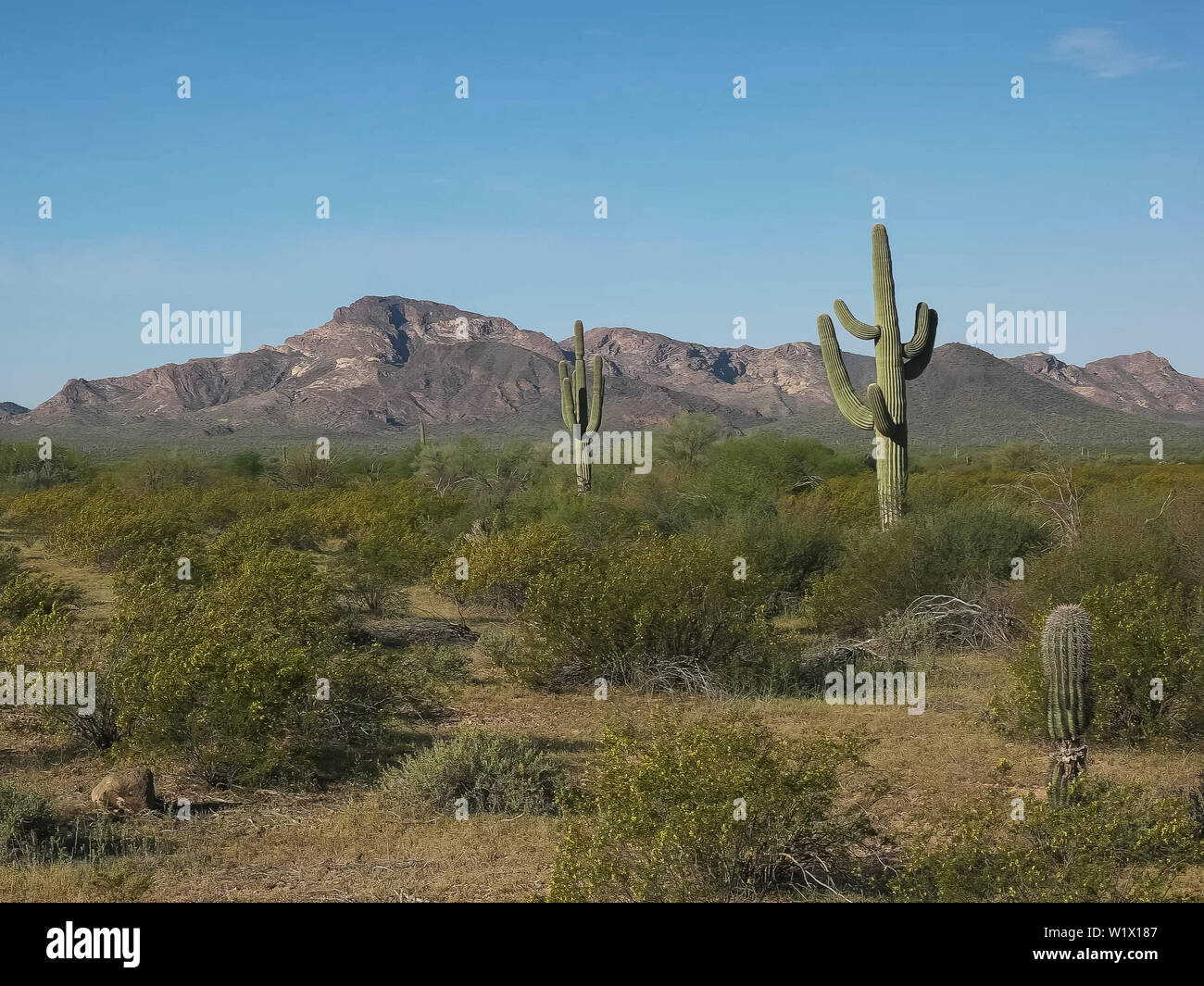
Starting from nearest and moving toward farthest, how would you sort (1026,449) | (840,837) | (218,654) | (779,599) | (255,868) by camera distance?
(840,837) < (255,868) < (218,654) < (779,599) < (1026,449)

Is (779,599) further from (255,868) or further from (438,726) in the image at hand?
(255,868)

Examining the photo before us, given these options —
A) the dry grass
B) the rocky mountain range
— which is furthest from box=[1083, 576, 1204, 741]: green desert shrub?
the rocky mountain range

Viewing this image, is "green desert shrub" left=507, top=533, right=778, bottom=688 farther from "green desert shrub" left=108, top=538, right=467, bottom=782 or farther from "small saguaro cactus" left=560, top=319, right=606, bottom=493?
"small saguaro cactus" left=560, top=319, right=606, bottom=493

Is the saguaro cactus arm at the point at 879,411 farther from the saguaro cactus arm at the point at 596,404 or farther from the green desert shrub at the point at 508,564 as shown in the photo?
the saguaro cactus arm at the point at 596,404

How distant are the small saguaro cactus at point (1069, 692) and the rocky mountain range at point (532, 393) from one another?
66.9 metres

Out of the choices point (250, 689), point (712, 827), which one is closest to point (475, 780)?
point (250, 689)

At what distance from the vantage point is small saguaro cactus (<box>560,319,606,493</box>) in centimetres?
2661

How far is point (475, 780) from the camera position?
8328mm

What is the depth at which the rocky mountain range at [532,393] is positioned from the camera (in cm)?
8512

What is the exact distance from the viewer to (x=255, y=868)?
688cm

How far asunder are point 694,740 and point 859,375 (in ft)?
344

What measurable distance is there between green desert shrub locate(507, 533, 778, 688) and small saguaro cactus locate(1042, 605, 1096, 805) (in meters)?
4.84
